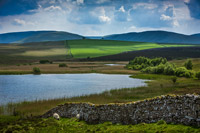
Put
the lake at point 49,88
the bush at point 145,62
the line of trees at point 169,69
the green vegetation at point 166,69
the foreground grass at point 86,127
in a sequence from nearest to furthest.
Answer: the foreground grass at point 86,127, the lake at point 49,88, the line of trees at point 169,69, the green vegetation at point 166,69, the bush at point 145,62

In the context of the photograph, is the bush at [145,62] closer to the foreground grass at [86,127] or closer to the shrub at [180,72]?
the shrub at [180,72]

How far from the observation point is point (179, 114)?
14.3m

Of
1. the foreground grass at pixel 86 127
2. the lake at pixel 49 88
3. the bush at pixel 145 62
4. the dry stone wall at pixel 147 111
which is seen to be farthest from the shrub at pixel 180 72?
the foreground grass at pixel 86 127

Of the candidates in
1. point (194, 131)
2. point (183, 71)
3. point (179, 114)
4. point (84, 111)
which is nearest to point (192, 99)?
point (179, 114)

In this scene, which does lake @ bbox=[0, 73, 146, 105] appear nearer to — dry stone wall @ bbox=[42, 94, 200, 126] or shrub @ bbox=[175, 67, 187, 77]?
shrub @ bbox=[175, 67, 187, 77]

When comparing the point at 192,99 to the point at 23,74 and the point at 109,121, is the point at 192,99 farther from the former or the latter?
the point at 23,74

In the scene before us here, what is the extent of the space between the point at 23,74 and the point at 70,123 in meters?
67.1

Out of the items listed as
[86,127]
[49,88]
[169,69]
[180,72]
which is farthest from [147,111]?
[169,69]

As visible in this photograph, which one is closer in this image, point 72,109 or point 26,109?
point 72,109

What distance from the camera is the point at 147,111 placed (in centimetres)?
1597

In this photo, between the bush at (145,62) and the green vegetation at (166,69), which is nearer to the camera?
the green vegetation at (166,69)

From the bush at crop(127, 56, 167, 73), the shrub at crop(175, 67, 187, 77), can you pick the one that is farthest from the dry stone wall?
the bush at crop(127, 56, 167, 73)

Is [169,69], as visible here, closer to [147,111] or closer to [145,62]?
[145,62]

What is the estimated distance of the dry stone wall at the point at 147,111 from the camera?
45.6 ft
